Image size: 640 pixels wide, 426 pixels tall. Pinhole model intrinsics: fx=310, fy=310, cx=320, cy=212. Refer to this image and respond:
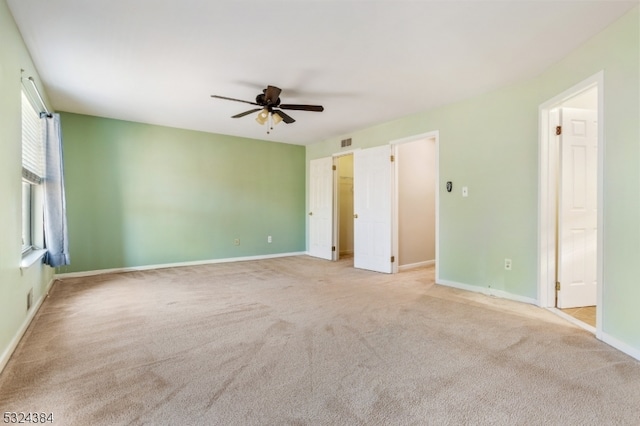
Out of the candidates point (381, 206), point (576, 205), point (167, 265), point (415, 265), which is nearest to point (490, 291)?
point (576, 205)

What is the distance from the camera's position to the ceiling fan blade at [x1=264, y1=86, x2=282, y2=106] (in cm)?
330

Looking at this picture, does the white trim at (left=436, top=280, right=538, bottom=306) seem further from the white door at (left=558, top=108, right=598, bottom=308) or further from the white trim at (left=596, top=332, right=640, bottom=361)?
the white trim at (left=596, top=332, right=640, bottom=361)

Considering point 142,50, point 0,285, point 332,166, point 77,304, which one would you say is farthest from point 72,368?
point 332,166

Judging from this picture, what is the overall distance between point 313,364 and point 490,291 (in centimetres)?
264

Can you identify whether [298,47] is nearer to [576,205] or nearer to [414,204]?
[576,205]

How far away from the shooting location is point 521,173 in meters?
3.38

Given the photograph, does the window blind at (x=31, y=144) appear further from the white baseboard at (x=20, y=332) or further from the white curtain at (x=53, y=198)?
the white baseboard at (x=20, y=332)

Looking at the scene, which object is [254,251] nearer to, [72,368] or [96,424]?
[72,368]

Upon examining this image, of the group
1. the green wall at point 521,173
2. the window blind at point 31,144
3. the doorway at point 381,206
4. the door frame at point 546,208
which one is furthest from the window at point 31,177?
the door frame at point 546,208

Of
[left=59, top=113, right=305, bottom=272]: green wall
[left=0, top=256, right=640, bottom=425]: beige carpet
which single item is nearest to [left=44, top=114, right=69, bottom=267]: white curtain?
[left=0, top=256, right=640, bottom=425]: beige carpet

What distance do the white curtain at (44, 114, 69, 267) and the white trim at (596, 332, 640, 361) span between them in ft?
17.1

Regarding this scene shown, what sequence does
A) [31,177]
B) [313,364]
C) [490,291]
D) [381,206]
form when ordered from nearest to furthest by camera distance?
1. [313,364]
2. [31,177]
3. [490,291]
4. [381,206]

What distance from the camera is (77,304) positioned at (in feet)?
11.0

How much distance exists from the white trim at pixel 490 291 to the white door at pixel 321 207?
2603 mm
